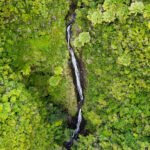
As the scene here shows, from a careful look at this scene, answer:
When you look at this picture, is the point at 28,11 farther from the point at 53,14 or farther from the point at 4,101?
the point at 4,101

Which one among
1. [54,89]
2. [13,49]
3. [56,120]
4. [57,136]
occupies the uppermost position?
[13,49]

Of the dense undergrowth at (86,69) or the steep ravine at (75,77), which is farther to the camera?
the steep ravine at (75,77)

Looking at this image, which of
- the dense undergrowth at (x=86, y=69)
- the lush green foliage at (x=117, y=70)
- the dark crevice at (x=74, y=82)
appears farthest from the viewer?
the dark crevice at (x=74, y=82)

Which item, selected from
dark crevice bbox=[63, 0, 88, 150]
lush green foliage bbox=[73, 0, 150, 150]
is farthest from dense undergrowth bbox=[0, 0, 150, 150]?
dark crevice bbox=[63, 0, 88, 150]

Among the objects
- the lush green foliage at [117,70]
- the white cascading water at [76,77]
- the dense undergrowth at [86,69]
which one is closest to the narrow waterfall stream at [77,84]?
the white cascading water at [76,77]

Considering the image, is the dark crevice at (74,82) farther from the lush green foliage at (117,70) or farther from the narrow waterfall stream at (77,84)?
the lush green foliage at (117,70)

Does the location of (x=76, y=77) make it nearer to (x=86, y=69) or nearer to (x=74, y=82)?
(x=74, y=82)

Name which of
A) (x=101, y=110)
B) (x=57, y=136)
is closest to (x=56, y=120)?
(x=57, y=136)
